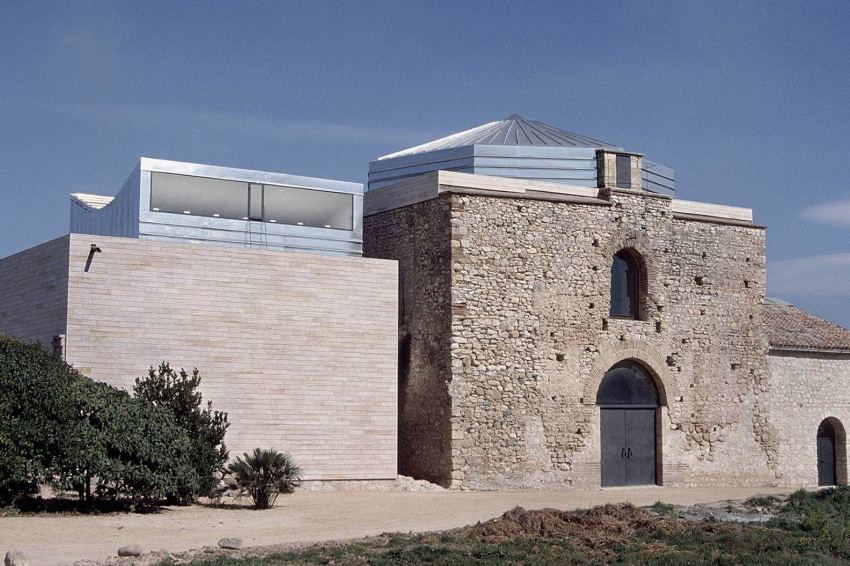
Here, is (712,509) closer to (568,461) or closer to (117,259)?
(568,461)

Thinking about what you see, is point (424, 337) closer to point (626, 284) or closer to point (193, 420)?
point (626, 284)

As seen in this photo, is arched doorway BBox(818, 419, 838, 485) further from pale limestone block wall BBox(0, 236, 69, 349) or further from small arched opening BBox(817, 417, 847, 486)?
pale limestone block wall BBox(0, 236, 69, 349)

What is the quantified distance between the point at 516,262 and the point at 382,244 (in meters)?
3.60

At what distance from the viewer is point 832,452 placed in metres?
29.0

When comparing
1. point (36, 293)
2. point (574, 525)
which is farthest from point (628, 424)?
point (36, 293)

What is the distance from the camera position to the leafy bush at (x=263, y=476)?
17.1 m

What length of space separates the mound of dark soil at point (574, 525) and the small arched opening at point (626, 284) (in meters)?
10.5

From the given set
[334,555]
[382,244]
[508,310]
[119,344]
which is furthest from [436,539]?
[382,244]

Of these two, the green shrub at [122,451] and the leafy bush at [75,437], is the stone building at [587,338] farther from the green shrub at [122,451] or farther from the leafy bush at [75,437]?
the leafy bush at [75,437]

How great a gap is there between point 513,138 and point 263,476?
16.1 metres

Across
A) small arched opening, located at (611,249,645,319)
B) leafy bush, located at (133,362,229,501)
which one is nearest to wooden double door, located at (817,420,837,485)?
small arched opening, located at (611,249,645,319)

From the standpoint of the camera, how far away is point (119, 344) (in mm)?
19344

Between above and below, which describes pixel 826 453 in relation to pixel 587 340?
below

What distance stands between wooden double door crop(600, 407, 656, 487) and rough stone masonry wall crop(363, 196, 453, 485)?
4.44 m
